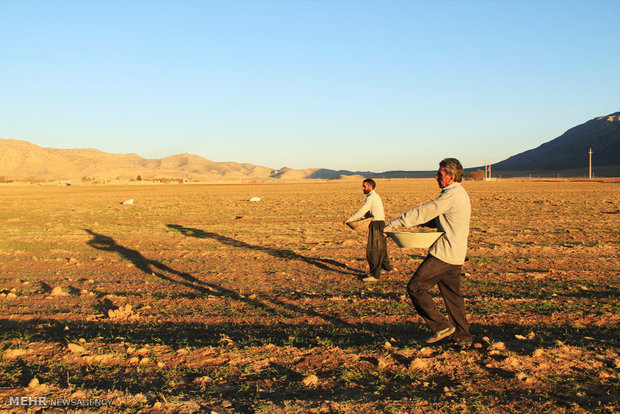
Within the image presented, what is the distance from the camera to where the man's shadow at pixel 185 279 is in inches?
280

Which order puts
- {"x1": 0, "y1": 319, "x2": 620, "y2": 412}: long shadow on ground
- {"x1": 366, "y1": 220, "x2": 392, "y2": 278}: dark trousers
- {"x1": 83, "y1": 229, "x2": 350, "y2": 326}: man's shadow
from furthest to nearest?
1. {"x1": 366, "y1": 220, "x2": 392, "y2": 278}: dark trousers
2. {"x1": 83, "y1": 229, "x2": 350, "y2": 326}: man's shadow
3. {"x1": 0, "y1": 319, "x2": 620, "y2": 412}: long shadow on ground

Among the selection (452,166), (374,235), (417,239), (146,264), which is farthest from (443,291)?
(146,264)

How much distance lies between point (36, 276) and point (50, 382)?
6138mm

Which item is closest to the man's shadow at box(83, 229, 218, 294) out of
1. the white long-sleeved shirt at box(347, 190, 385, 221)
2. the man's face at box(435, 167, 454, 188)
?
the white long-sleeved shirt at box(347, 190, 385, 221)

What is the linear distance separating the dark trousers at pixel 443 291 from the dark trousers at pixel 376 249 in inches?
137

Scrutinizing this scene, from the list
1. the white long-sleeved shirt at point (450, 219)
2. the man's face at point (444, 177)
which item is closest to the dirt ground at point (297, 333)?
the white long-sleeved shirt at point (450, 219)

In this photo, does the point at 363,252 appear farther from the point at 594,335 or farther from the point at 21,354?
the point at 21,354

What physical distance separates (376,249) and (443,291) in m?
3.53

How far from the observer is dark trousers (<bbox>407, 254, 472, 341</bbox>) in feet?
17.1

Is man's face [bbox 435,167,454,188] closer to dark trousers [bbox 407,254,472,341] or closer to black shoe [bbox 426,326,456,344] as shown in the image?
dark trousers [bbox 407,254,472,341]

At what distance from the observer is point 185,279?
9.45 m

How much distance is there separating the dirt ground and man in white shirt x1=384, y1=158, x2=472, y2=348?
0.93 feet

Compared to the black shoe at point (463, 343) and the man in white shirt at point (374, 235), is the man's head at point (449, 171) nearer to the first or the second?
the black shoe at point (463, 343)

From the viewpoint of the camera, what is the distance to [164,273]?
1007cm
